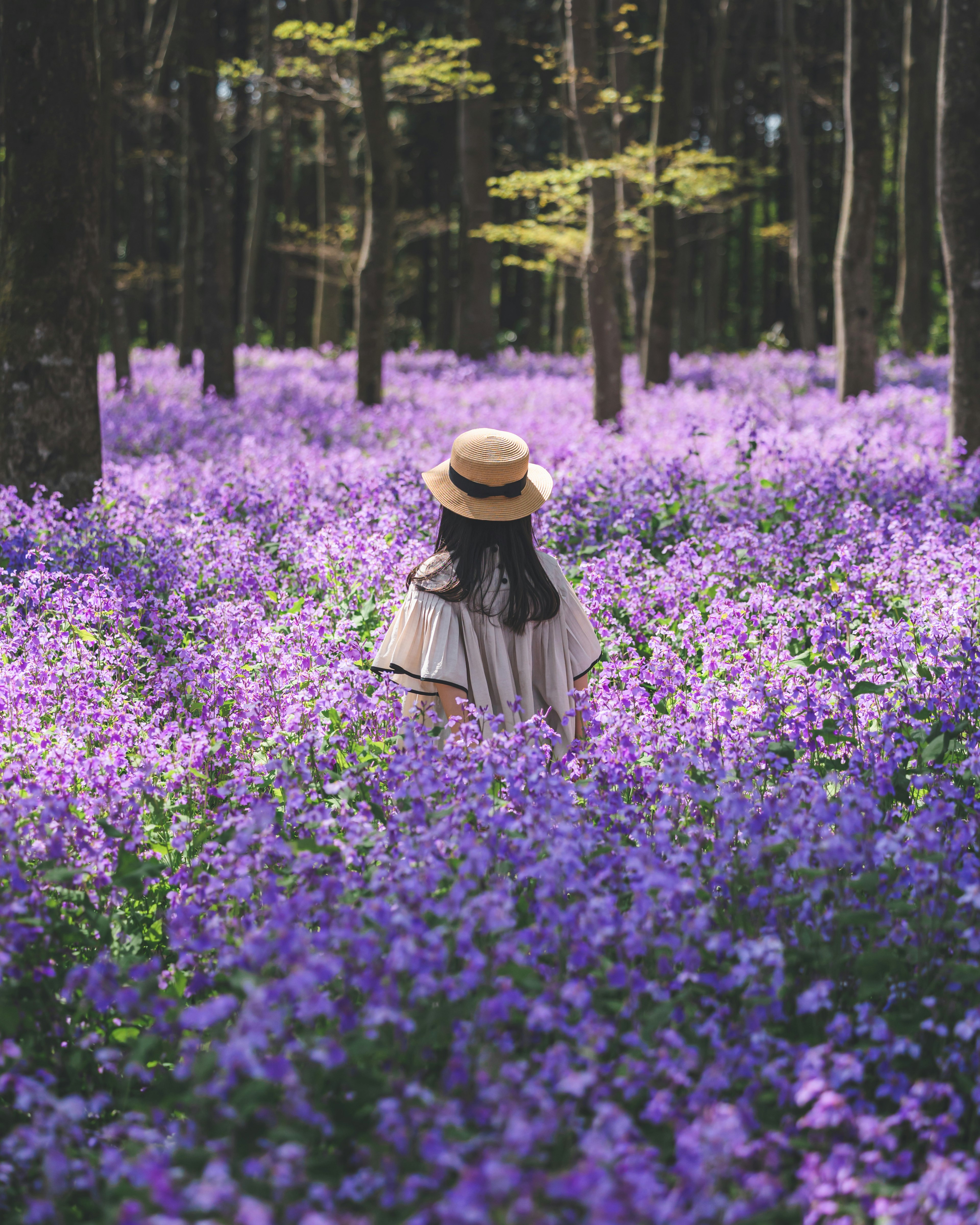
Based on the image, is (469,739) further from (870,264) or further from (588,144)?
(870,264)

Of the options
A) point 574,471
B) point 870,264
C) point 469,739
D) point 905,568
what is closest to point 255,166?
point 870,264

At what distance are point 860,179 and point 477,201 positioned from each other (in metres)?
9.50

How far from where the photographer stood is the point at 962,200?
9.67m

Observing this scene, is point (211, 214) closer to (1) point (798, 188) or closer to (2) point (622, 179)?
(2) point (622, 179)

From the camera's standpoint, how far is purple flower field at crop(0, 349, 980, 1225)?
2.26 m

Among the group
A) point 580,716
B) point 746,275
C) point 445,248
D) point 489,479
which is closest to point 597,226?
point 489,479

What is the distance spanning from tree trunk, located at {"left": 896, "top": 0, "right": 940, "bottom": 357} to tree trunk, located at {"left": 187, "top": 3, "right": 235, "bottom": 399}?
13616 mm

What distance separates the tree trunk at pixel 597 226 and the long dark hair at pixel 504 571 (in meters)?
8.89

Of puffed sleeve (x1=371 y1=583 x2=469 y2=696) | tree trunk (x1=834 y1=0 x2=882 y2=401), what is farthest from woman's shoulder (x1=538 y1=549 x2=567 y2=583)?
tree trunk (x1=834 y1=0 x2=882 y2=401)

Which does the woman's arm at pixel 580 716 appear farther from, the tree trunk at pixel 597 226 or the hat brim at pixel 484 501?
the tree trunk at pixel 597 226

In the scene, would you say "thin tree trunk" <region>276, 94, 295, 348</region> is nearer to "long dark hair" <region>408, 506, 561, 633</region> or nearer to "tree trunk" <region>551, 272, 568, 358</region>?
"tree trunk" <region>551, 272, 568, 358</region>

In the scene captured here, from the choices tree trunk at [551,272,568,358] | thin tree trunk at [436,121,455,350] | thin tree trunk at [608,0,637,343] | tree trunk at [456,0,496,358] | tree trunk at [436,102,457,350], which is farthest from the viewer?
thin tree trunk at [436,121,455,350]

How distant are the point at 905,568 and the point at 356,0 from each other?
11.9 metres

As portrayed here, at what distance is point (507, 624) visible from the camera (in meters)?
4.54
